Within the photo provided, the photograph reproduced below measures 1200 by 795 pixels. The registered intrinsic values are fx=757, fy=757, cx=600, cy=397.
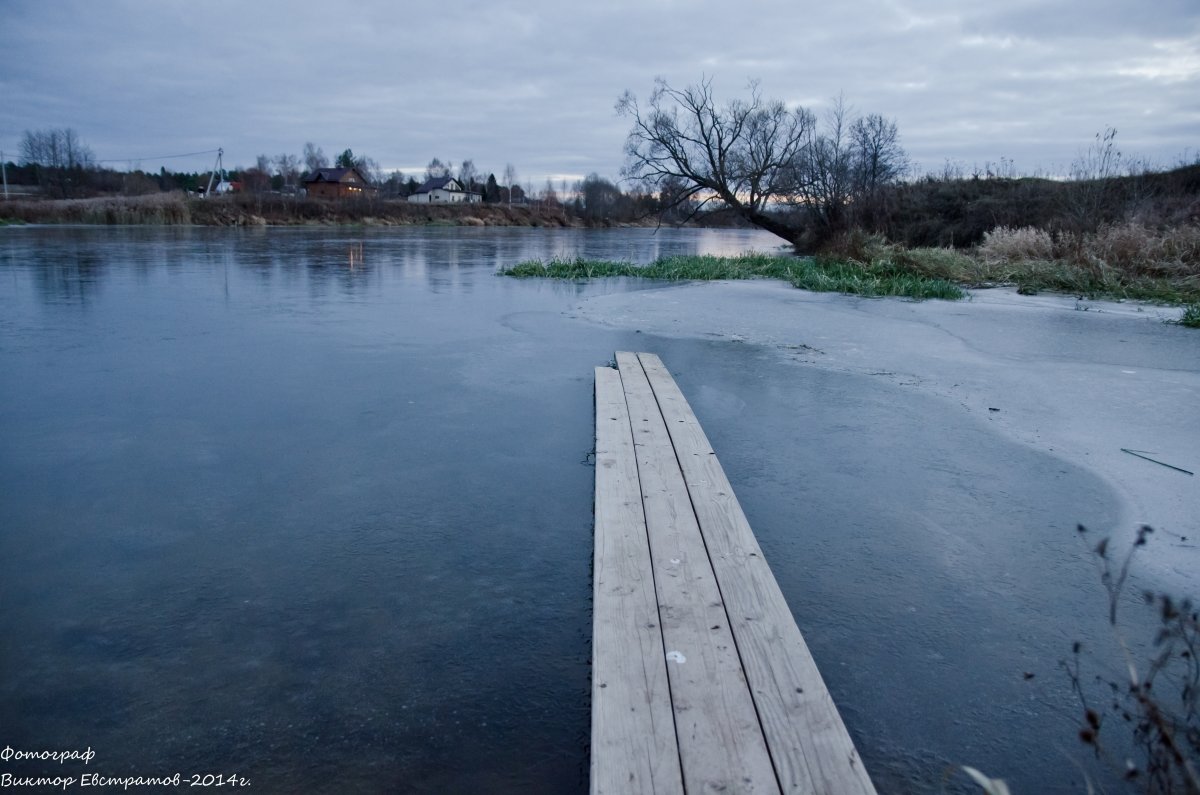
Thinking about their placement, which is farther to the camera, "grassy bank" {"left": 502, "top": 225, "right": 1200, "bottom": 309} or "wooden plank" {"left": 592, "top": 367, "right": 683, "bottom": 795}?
"grassy bank" {"left": 502, "top": 225, "right": 1200, "bottom": 309}

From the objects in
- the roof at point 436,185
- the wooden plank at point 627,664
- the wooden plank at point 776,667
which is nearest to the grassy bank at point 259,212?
the roof at point 436,185

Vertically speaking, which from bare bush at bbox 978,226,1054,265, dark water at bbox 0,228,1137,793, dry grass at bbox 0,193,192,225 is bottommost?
dark water at bbox 0,228,1137,793

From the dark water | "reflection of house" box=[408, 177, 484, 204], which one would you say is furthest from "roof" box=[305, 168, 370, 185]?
the dark water

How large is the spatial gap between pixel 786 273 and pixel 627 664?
18.1 meters

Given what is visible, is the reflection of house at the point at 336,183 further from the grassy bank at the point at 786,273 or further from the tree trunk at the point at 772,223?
the grassy bank at the point at 786,273

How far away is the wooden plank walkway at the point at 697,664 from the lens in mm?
2086

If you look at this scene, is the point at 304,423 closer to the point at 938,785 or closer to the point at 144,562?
the point at 144,562

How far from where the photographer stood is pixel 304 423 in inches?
224

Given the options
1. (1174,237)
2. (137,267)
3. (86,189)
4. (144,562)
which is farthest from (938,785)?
(86,189)

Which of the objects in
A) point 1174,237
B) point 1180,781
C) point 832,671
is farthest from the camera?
point 1174,237

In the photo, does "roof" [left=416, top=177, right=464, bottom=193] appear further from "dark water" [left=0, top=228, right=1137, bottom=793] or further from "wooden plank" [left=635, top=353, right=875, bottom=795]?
"wooden plank" [left=635, top=353, right=875, bottom=795]

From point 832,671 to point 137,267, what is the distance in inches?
750

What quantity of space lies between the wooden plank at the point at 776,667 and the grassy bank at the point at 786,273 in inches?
505

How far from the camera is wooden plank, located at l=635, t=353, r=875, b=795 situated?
2102mm
